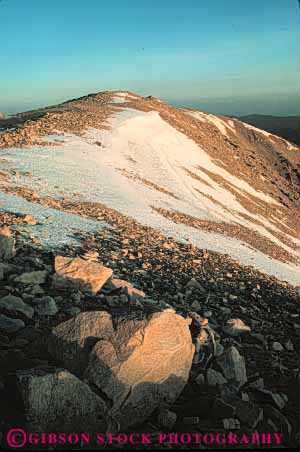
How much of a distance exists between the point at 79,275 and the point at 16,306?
5.15ft

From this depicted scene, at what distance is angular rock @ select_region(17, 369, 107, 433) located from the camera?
3996 millimetres

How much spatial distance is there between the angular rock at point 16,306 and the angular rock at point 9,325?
1.00ft

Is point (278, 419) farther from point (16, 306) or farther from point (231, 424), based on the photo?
point (16, 306)

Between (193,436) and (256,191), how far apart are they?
1467 inches

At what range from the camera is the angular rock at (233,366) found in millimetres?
5922

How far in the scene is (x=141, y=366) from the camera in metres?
4.81

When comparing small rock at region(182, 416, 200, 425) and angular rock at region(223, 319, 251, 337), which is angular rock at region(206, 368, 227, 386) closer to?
small rock at region(182, 416, 200, 425)

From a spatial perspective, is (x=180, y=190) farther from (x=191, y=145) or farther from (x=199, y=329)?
(x=199, y=329)

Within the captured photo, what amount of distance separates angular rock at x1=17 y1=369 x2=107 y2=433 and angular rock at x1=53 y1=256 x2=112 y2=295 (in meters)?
3.11

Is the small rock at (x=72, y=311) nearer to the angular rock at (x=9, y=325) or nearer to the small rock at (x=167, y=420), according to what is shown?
the angular rock at (x=9, y=325)

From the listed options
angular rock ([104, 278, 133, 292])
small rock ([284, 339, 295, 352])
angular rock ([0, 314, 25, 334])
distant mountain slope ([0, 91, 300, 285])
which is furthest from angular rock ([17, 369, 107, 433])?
distant mountain slope ([0, 91, 300, 285])

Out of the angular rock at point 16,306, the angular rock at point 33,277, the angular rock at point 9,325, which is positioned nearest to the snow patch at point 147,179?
the angular rock at point 33,277

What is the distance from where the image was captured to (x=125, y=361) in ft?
15.5

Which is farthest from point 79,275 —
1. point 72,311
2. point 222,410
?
point 222,410
